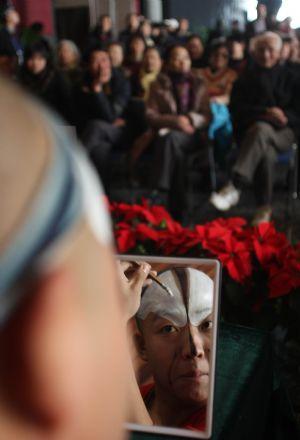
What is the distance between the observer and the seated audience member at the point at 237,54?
406 cm

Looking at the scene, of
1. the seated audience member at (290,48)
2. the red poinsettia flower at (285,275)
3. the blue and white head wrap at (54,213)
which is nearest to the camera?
the blue and white head wrap at (54,213)

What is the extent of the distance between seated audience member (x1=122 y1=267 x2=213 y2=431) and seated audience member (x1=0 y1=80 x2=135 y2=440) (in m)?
0.42

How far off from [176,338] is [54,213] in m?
0.48

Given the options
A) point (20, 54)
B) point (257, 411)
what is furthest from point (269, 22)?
point (257, 411)

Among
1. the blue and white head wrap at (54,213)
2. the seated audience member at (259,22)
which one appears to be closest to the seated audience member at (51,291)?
the blue and white head wrap at (54,213)

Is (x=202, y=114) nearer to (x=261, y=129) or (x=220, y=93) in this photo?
(x=261, y=129)

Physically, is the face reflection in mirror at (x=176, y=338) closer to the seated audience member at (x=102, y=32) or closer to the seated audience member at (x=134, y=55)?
the seated audience member at (x=134, y=55)

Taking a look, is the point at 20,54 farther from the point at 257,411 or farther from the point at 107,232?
the point at 107,232

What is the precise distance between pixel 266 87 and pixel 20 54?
2.55 metres

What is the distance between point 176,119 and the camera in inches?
119

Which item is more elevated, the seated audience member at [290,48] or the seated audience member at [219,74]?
the seated audience member at [290,48]

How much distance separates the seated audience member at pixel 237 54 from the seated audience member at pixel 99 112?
1.08 meters

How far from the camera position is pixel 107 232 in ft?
0.91

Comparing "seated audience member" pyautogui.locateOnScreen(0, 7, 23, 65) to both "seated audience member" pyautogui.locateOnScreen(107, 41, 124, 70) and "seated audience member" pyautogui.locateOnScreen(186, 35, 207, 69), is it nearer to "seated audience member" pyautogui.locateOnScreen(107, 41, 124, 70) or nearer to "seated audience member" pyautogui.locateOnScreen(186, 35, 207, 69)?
"seated audience member" pyautogui.locateOnScreen(107, 41, 124, 70)
